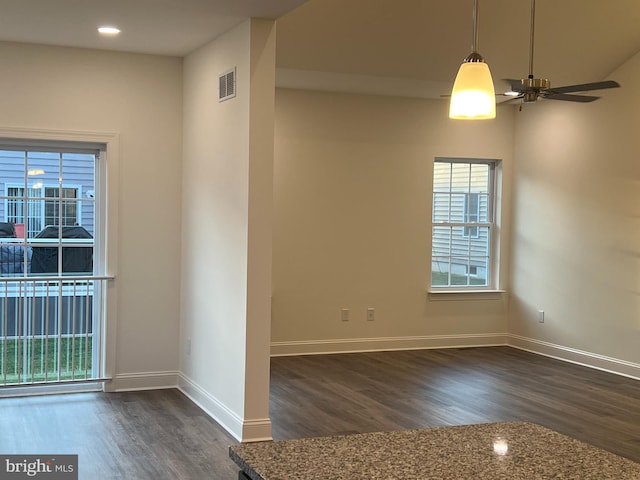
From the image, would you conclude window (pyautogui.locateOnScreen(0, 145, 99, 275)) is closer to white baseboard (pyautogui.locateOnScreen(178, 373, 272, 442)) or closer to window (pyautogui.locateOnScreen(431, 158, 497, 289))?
white baseboard (pyautogui.locateOnScreen(178, 373, 272, 442))

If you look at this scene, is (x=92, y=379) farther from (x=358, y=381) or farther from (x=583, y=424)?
(x=583, y=424)

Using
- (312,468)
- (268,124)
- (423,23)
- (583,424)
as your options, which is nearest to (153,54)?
(268,124)

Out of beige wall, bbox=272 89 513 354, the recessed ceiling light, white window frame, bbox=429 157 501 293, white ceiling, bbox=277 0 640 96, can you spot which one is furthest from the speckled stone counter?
white window frame, bbox=429 157 501 293

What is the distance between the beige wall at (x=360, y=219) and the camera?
7691 mm

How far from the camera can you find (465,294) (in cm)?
845

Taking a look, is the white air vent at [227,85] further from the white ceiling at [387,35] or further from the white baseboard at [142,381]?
the white baseboard at [142,381]

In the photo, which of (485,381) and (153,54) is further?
(485,381)

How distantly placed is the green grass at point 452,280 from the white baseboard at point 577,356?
717mm

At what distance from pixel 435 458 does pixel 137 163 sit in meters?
4.80

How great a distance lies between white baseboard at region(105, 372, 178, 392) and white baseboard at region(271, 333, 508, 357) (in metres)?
1.63

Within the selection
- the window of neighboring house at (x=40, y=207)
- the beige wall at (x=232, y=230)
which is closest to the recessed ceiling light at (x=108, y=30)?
the beige wall at (x=232, y=230)

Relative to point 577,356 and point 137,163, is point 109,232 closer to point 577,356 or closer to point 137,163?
point 137,163

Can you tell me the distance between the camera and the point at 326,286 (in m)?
7.86

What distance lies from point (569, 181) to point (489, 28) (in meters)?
2.12
